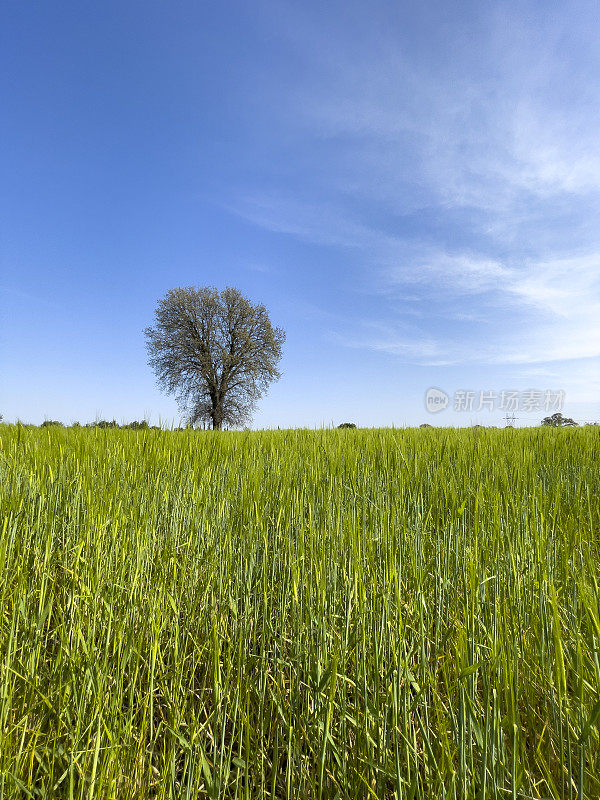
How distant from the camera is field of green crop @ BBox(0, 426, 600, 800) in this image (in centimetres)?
93

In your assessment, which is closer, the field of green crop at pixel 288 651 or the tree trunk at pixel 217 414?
the field of green crop at pixel 288 651

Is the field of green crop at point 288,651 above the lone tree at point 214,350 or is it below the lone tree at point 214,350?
below

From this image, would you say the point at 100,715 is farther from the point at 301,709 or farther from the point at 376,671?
the point at 376,671

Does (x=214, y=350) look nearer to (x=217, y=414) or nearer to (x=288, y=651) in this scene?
(x=217, y=414)

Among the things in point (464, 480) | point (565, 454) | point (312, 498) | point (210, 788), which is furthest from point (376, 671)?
point (565, 454)

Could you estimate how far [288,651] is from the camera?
137 centimetres

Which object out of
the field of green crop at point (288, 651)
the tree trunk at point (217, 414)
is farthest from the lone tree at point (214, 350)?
the field of green crop at point (288, 651)

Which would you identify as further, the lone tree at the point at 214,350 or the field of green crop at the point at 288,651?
the lone tree at the point at 214,350

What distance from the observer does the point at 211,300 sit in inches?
944

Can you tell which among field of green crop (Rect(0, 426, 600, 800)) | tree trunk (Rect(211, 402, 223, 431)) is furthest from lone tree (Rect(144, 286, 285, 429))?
field of green crop (Rect(0, 426, 600, 800))

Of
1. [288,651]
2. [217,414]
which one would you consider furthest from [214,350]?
[288,651]

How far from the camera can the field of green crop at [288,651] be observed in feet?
3.04

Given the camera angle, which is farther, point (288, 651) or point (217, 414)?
point (217, 414)

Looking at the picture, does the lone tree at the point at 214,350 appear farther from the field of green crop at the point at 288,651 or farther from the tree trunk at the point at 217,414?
the field of green crop at the point at 288,651
